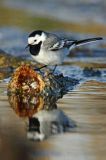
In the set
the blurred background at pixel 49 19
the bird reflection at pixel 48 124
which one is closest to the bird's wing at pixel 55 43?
the bird reflection at pixel 48 124

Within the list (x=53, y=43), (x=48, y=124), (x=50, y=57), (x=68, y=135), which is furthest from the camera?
(x=53, y=43)

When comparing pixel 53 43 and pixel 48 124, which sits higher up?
pixel 53 43

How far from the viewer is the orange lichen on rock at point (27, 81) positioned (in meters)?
11.9

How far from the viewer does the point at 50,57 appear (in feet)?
40.2

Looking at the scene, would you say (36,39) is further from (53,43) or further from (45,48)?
(53,43)

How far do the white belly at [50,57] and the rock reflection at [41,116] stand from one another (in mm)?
660

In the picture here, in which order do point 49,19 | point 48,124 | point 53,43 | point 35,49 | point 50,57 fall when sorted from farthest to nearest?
point 49,19
point 53,43
point 50,57
point 35,49
point 48,124

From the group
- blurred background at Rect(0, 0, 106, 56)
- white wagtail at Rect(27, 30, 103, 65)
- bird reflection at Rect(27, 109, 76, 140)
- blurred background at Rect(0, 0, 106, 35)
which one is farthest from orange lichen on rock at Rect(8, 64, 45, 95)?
blurred background at Rect(0, 0, 106, 35)

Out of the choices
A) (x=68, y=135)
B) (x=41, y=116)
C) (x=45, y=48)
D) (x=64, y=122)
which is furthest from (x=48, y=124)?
(x=45, y=48)

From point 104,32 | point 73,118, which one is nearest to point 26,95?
point 73,118

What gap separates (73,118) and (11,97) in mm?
2005

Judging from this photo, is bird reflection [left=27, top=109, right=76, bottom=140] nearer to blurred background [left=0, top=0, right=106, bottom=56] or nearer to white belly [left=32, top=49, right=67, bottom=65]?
white belly [left=32, top=49, right=67, bottom=65]

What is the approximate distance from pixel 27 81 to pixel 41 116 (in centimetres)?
192

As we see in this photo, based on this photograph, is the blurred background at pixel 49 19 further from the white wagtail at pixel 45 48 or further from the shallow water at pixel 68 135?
the shallow water at pixel 68 135
